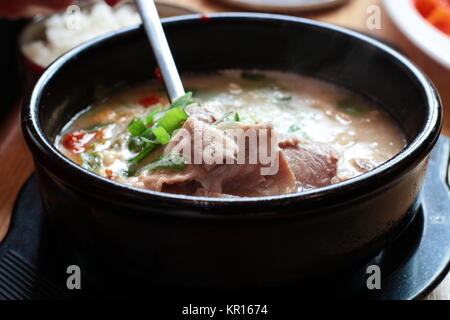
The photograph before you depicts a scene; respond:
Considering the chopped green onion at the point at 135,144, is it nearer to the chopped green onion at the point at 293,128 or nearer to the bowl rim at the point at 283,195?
the bowl rim at the point at 283,195

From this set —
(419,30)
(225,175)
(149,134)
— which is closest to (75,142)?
(149,134)

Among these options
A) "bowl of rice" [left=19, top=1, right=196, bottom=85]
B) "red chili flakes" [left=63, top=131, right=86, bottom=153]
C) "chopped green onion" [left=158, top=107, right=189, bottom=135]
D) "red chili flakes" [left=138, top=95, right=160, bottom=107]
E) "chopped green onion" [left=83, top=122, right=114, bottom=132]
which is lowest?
"chopped green onion" [left=158, top=107, right=189, bottom=135]

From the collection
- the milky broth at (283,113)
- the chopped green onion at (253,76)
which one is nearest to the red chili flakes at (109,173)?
the milky broth at (283,113)

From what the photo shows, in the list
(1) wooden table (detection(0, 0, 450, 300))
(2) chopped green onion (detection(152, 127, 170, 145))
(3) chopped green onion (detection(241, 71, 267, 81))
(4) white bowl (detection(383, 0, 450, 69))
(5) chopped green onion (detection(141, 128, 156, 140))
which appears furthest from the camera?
(4) white bowl (detection(383, 0, 450, 69))

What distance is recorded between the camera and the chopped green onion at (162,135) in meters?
1.50

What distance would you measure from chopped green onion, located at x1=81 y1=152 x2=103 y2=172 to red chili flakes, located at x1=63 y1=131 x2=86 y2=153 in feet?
0.14

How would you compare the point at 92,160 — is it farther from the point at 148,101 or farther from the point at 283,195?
the point at 283,195

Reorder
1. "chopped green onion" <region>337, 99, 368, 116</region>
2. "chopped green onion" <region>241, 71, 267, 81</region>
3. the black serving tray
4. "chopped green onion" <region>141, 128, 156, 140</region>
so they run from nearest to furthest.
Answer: the black serving tray < "chopped green onion" <region>141, 128, 156, 140</region> < "chopped green onion" <region>337, 99, 368, 116</region> < "chopped green onion" <region>241, 71, 267, 81</region>

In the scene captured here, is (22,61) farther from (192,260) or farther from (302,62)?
(192,260)

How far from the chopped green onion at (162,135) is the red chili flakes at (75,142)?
38 centimetres

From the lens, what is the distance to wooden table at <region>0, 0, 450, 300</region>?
1809 mm

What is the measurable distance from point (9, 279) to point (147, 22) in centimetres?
90

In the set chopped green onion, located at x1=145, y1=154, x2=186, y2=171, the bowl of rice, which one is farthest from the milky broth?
the bowl of rice

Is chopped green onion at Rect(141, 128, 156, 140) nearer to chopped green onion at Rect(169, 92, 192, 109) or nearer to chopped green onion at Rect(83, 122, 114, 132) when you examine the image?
chopped green onion at Rect(169, 92, 192, 109)
